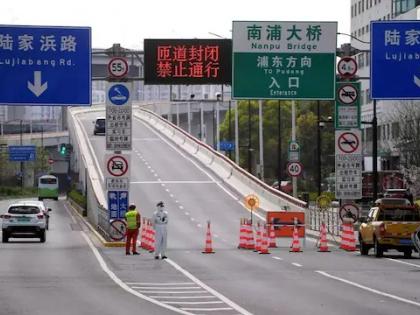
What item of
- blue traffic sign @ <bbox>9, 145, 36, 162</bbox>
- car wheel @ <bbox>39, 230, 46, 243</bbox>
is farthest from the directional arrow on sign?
blue traffic sign @ <bbox>9, 145, 36, 162</bbox>

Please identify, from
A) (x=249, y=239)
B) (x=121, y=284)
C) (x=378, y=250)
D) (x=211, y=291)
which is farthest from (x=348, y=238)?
(x=211, y=291)

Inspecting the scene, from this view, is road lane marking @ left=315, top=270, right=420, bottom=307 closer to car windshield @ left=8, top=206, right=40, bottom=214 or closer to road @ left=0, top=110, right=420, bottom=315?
road @ left=0, top=110, right=420, bottom=315

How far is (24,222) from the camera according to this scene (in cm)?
4897

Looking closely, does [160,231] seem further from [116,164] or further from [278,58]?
[278,58]

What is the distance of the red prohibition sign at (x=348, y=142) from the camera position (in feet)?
136

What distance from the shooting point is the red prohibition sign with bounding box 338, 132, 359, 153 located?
136ft

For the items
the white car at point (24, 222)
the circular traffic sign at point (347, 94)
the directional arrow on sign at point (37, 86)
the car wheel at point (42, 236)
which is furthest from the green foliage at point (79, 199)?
the directional arrow on sign at point (37, 86)

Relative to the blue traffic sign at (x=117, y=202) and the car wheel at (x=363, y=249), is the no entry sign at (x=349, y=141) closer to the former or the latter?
the car wheel at (x=363, y=249)

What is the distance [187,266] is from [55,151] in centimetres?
13471

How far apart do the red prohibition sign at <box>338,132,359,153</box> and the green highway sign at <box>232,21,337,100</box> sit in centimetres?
238

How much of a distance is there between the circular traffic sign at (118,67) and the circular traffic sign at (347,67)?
7.39 meters

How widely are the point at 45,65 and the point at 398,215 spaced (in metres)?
12.1

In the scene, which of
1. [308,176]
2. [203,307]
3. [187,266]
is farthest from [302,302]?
[308,176]

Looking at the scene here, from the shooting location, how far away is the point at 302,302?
2111 centimetres
